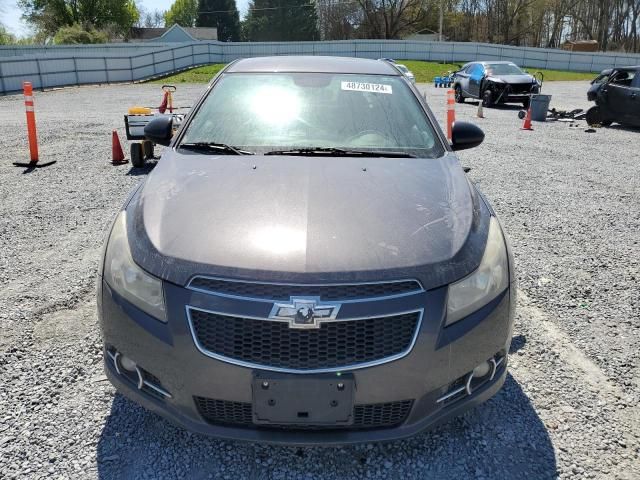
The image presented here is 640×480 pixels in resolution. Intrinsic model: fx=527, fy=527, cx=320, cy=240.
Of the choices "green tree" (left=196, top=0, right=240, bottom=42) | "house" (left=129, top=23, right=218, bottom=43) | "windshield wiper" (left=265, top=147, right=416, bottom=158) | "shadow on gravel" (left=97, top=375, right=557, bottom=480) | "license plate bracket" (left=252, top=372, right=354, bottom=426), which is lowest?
"shadow on gravel" (left=97, top=375, right=557, bottom=480)

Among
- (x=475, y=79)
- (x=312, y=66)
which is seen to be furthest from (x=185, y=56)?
(x=312, y=66)

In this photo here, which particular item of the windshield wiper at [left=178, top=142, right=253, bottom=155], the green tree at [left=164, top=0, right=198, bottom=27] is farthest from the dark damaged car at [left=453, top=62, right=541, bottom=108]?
the green tree at [left=164, top=0, right=198, bottom=27]

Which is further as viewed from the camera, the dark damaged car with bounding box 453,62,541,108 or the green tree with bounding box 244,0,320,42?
the green tree with bounding box 244,0,320,42

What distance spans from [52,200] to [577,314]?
5.62 meters

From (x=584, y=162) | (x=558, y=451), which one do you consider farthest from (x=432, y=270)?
(x=584, y=162)

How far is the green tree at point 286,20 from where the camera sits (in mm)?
59688

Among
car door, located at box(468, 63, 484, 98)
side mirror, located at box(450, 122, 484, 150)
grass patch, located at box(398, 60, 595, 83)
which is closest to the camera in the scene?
side mirror, located at box(450, 122, 484, 150)

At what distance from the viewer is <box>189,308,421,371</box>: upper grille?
192cm

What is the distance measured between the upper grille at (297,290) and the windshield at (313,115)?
1.23 metres

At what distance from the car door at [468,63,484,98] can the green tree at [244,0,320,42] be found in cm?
4412

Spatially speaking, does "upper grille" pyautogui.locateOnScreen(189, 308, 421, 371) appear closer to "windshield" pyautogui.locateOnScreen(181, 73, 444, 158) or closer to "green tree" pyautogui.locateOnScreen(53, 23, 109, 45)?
"windshield" pyautogui.locateOnScreen(181, 73, 444, 158)

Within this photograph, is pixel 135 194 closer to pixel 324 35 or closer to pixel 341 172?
pixel 341 172

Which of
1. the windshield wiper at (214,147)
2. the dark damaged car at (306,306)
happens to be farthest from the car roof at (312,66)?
the dark damaged car at (306,306)

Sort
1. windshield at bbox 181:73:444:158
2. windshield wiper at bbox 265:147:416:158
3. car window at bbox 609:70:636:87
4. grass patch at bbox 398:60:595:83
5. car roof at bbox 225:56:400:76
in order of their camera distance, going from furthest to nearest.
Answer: grass patch at bbox 398:60:595:83 < car window at bbox 609:70:636:87 < car roof at bbox 225:56:400:76 < windshield at bbox 181:73:444:158 < windshield wiper at bbox 265:147:416:158
